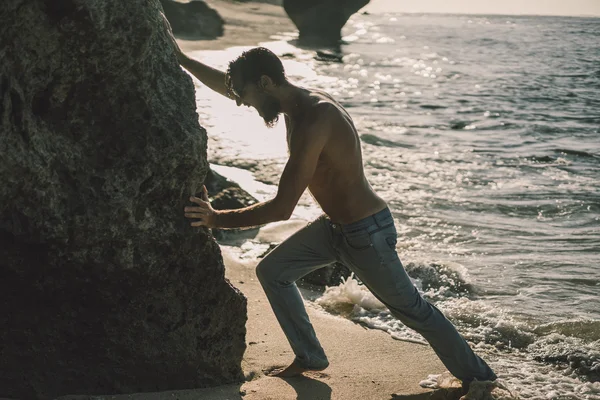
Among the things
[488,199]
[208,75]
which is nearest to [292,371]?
[208,75]

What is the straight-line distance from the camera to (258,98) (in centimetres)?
416

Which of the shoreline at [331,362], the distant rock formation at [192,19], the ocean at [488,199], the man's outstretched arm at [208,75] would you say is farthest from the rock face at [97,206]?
the distant rock formation at [192,19]

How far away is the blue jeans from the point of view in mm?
4258

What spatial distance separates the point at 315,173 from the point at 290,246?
0.51 meters

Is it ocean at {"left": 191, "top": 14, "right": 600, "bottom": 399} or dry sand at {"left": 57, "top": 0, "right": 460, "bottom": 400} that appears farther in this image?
ocean at {"left": 191, "top": 14, "right": 600, "bottom": 399}

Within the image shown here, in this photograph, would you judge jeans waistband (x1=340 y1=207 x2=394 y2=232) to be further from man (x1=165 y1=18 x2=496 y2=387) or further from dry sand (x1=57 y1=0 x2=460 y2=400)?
dry sand (x1=57 y1=0 x2=460 y2=400)

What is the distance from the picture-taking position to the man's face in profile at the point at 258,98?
4.11 metres

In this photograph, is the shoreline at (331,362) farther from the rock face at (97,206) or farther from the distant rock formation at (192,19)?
the distant rock formation at (192,19)

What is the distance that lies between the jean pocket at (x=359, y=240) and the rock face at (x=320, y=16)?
3837cm

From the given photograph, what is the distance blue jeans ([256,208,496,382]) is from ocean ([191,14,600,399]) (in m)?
0.96

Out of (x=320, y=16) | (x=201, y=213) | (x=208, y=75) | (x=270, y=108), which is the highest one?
(x=320, y=16)

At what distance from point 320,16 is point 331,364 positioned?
1589 inches

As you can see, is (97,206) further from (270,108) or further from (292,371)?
(292,371)

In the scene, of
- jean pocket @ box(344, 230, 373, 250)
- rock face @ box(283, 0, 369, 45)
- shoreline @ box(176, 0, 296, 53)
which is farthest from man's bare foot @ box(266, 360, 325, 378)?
rock face @ box(283, 0, 369, 45)
